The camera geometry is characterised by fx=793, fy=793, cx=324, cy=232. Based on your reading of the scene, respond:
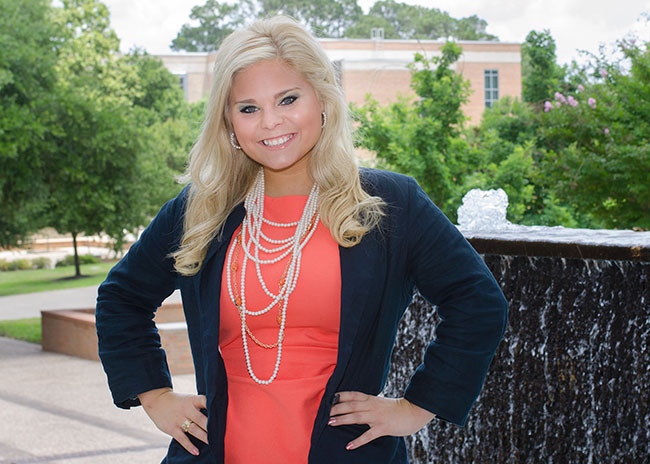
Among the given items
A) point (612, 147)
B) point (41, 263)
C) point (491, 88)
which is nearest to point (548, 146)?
point (612, 147)

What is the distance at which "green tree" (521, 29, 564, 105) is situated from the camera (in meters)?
25.9

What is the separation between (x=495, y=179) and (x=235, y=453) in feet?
53.8

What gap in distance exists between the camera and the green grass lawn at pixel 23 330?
13.5 meters

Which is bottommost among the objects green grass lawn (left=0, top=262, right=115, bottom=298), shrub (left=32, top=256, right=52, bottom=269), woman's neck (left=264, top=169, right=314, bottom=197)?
shrub (left=32, top=256, right=52, bottom=269)

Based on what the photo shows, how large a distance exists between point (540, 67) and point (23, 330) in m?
18.8

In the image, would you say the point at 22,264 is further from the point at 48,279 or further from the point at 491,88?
the point at 491,88

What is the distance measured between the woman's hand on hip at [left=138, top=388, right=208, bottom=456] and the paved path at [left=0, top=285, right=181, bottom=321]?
51.6 feet

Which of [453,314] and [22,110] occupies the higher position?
[22,110]

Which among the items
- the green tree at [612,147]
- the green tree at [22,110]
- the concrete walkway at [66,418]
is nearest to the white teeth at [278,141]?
the concrete walkway at [66,418]

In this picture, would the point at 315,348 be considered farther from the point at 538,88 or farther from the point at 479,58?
the point at 479,58

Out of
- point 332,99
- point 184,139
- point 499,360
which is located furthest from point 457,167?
point 184,139

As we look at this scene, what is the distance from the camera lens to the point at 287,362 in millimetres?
1960

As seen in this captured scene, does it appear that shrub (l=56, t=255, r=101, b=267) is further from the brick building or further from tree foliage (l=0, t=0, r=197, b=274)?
tree foliage (l=0, t=0, r=197, b=274)

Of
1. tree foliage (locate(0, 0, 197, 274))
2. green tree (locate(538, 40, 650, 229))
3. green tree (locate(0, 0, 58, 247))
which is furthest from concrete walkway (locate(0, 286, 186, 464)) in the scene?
green tree (locate(538, 40, 650, 229))
